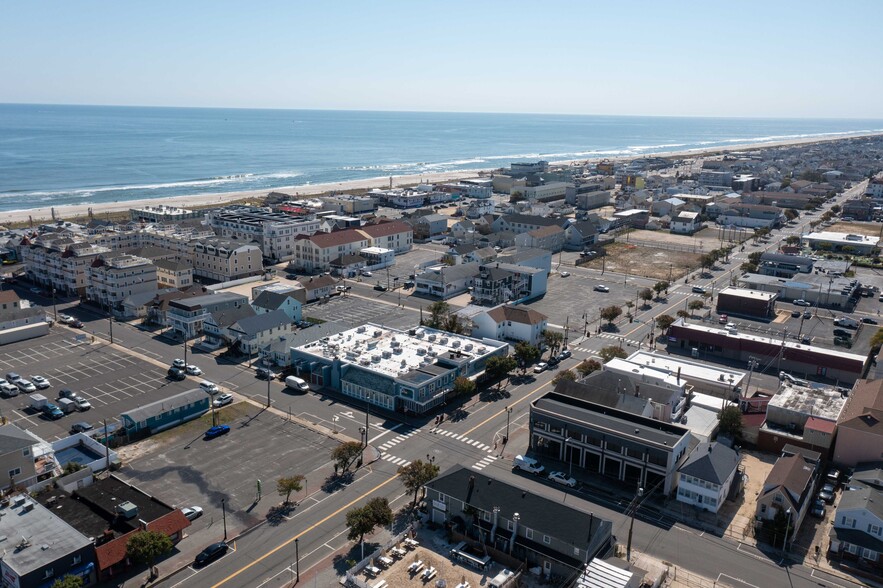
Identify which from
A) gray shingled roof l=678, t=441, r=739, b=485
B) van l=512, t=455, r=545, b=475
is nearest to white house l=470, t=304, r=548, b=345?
van l=512, t=455, r=545, b=475

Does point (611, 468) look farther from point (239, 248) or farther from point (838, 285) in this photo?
point (239, 248)

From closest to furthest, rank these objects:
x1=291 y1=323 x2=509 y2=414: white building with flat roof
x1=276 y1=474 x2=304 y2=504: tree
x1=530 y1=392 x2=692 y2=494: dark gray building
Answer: x1=276 y1=474 x2=304 y2=504: tree → x1=530 y1=392 x2=692 y2=494: dark gray building → x1=291 y1=323 x2=509 y2=414: white building with flat roof

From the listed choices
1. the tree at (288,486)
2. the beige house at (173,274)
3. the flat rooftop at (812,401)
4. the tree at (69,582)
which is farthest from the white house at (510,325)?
the tree at (69,582)

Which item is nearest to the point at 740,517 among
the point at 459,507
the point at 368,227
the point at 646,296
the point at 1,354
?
the point at 459,507

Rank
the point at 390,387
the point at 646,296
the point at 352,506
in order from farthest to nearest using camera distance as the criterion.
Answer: the point at 646,296 < the point at 390,387 < the point at 352,506

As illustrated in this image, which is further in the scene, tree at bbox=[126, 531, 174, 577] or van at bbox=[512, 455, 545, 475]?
van at bbox=[512, 455, 545, 475]

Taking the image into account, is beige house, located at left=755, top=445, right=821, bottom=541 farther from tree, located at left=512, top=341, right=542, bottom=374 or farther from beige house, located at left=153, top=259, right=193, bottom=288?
beige house, located at left=153, top=259, right=193, bottom=288

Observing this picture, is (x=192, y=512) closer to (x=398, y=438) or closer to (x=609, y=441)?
(x=398, y=438)

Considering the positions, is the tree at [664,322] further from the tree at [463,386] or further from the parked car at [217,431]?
the parked car at [217,431]
